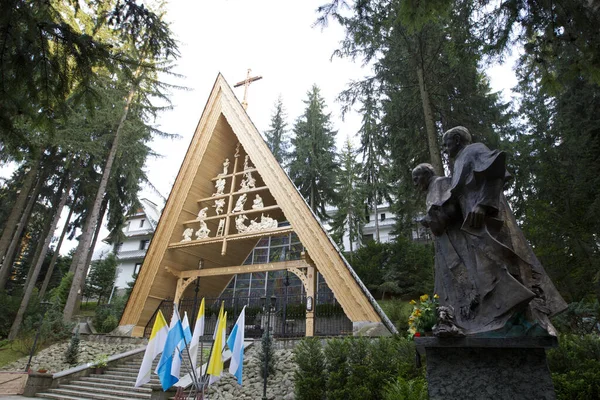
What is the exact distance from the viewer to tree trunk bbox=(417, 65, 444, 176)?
814cm

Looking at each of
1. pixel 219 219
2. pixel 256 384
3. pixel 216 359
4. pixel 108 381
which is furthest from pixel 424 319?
pixel 219 219

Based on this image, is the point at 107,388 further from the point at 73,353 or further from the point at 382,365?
the point at 382,365

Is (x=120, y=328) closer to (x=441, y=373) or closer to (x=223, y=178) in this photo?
(x=223, y=178)

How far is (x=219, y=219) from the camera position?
43.1 ft

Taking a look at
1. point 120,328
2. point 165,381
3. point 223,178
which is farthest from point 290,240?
point 165,381

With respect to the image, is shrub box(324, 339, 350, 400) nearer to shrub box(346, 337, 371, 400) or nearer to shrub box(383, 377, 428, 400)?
shrub box(346, 337, 371, 400)

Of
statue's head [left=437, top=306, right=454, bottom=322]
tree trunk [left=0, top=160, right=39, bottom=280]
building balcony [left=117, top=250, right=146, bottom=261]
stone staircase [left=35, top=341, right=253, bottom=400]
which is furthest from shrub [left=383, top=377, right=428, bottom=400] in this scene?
building balcony [left=117, top=250, right=146, bottom=261]

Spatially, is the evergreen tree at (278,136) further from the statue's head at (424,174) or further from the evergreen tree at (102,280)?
the statue's head at (424,174)

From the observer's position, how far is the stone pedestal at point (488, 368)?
93.4 inches

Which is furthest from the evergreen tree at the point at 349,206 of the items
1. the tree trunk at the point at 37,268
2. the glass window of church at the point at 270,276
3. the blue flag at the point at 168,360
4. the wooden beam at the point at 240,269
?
the blue flag at the point at 168,360

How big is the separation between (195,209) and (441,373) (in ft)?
37.8

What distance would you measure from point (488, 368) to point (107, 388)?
8.71 m

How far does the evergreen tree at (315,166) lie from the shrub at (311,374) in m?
13.6

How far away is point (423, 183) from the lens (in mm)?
3408
